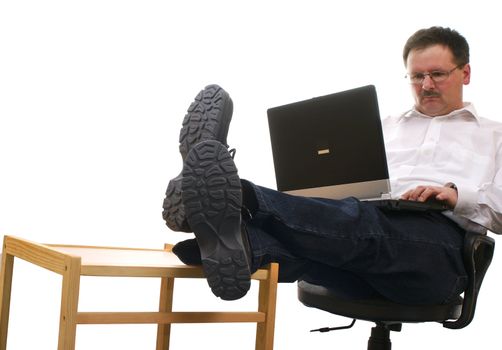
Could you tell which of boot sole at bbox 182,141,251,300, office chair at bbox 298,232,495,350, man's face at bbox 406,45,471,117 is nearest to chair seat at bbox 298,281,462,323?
office chair at bbox 298,232,495,350

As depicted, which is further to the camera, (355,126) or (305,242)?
(355,126)

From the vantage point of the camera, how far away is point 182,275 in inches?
60.7

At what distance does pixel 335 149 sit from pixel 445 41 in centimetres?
55

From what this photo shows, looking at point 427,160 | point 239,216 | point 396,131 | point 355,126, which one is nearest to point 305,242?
point 239,216

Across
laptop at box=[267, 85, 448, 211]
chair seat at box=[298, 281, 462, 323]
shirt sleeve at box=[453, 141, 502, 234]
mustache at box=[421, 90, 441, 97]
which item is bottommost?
chair seat at box=[298, 281, 462, 323]

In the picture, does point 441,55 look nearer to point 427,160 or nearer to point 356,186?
point 427,160

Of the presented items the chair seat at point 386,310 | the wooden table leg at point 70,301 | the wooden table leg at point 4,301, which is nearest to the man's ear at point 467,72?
the chair seat at point 386,310

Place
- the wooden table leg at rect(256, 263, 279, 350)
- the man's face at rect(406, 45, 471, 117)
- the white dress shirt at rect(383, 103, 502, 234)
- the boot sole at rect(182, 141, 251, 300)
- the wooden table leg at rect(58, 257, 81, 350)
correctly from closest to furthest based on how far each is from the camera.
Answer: the boot sole at rect(182, 141, 251, 300)
the wooden table leg at rect(58, 257, 81, 350)
the wooden table leg at rect(256, 263, 279, 350)
the white dress shirt at rect(383, 103, 502, 234)
the man's face at rect(406, 45, 471, 117)

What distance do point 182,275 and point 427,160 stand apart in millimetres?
842

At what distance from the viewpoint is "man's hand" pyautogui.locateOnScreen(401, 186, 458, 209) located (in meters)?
1.71

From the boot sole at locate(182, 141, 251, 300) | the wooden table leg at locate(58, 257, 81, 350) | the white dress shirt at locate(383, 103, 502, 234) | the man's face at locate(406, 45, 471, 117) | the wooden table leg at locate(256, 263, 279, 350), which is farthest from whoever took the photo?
the man's face at locate(406, 45, 471, 117)

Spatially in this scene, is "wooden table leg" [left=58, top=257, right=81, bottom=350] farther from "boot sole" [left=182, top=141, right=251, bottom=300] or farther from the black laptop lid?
the black laptop lid

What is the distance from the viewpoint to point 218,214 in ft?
4.42

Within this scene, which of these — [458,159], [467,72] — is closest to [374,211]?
[458,159]
